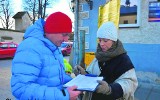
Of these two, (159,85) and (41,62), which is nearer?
(41,62)

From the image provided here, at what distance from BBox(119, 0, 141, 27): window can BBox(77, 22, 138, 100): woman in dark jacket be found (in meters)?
6.75

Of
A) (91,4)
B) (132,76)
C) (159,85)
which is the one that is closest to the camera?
(132,76)

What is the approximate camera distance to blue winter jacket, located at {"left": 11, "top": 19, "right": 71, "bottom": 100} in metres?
2.19

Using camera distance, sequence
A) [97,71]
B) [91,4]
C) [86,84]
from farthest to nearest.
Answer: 1. [91,4]
2. [97,71]
3. [86,84]

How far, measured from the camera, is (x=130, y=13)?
9.75 meters

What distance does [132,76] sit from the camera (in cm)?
280

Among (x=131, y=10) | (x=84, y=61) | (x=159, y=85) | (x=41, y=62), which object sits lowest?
(x=159, y=85)

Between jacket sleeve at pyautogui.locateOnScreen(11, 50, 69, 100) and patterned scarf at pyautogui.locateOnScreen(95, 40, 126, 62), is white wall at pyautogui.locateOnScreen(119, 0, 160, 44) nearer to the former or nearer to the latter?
patterned scarf at pyautogui.locateOnScreen(95, 40, 126, 62)

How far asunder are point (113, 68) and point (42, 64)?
2.69 ft

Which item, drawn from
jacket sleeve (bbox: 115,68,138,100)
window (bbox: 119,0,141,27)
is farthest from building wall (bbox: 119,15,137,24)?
jacket sleeve (bbox: 115,68,138,100)

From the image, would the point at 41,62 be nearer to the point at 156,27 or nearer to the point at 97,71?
the point at 97,71

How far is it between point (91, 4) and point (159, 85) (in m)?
3.78

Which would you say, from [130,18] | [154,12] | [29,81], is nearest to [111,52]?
[29,81]

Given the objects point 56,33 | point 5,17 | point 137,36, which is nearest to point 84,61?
point 137,36
